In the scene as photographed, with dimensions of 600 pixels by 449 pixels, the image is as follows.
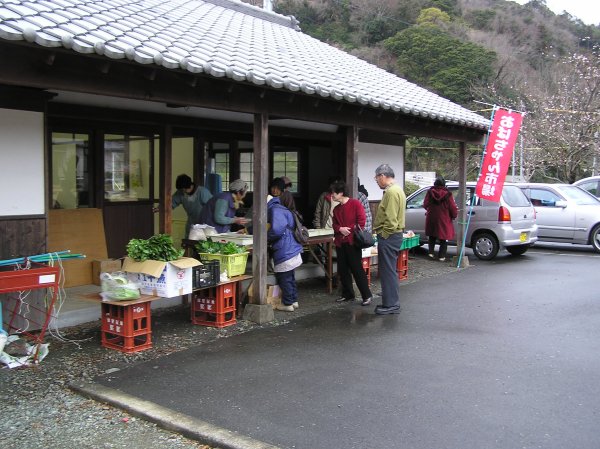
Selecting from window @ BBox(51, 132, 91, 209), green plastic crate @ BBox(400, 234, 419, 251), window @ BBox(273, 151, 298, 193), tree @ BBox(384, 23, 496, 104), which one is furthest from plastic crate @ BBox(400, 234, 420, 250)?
tree @ BBox(384, 23, 496, 104)

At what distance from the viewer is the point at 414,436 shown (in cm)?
388

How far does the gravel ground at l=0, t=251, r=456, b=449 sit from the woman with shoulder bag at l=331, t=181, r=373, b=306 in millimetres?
1384

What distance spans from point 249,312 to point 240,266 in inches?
23.0

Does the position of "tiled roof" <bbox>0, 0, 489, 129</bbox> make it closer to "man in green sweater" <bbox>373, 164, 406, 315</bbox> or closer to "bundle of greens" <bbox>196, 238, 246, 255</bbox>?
"man in green sweater" <bbox>373, 164, 406, 315</bbox>

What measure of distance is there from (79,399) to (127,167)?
191 inches

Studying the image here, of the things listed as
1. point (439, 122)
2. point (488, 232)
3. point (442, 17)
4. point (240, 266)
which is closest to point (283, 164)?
point (439, 122)

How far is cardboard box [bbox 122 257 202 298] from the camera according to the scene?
5.77 m

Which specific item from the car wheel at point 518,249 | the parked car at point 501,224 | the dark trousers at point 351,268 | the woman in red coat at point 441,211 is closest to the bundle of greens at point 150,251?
the dark trousers at point 351,268

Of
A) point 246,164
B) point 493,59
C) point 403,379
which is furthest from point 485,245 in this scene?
point 493,59

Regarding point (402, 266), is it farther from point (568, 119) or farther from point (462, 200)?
point (568, 119)

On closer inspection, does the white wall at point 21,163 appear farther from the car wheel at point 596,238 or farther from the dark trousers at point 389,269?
the car wheel at point 596,238

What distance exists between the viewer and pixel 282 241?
7363 millimetres

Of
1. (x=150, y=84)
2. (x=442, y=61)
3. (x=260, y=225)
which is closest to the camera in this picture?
(x=150, y=84)

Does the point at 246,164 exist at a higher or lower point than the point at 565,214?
higher
